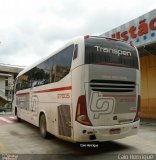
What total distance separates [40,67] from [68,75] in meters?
4.03

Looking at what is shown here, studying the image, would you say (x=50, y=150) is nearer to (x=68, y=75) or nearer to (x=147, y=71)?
(x=68, y=75)

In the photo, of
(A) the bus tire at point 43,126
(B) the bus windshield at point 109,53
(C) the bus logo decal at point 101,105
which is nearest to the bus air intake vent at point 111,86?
(C) the bus logo decal at point 101,105

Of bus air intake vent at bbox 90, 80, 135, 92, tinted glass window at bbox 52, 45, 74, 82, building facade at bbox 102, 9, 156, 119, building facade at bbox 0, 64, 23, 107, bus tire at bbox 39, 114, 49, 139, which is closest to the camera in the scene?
bus air intake vent at bbox 90, 80, 135, 92

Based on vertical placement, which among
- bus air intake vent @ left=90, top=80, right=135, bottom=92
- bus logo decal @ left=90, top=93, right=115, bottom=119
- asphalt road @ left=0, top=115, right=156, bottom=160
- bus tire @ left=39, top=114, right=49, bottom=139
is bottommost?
asphalt road @ left=0, top=115, right=156, bottom=160

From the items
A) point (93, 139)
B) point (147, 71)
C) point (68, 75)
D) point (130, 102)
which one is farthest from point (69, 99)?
point (147, 71)

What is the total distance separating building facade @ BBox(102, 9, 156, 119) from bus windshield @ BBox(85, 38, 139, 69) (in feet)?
19.4

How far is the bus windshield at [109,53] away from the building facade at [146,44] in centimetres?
593

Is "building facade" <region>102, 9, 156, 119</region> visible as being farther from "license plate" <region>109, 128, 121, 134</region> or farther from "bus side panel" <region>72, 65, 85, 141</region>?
"bus side panel" <region>72, 65, 85, 141</region>

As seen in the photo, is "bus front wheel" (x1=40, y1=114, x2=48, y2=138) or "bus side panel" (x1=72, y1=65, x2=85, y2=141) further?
"bus front wheel" (x1=40, y1=114, x2=48, y2=138)

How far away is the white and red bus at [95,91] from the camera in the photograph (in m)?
8.30

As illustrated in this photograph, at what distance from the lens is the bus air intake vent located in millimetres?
8477

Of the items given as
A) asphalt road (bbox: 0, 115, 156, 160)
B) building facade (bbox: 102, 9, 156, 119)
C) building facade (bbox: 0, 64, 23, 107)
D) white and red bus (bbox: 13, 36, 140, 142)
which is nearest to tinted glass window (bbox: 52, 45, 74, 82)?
white and red bus (bbox: 13, 36, 140, 142)

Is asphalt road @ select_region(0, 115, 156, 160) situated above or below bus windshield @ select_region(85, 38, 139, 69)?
below

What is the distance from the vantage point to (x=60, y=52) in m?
10.2
